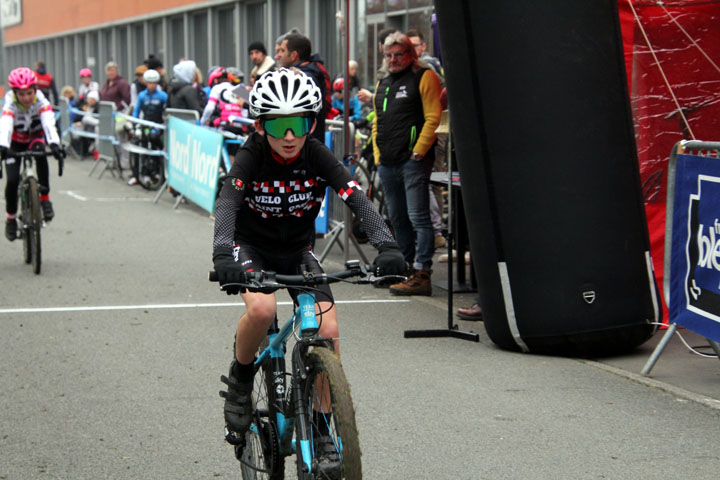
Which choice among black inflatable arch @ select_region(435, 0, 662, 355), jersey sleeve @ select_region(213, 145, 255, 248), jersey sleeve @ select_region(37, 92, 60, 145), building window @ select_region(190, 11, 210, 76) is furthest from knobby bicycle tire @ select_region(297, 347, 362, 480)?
building window @ select_region(190, 11, 210, 76)

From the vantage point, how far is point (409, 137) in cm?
963

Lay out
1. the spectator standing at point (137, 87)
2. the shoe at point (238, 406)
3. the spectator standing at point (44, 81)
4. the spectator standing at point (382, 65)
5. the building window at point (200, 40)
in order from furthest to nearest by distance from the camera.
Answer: the building window at point (200, 40) < the spectator standing at point (44, 81) < the spectator standing at point (137, 87) < the spectator standing at point (382, 65) < the shoe at point (238, 406)

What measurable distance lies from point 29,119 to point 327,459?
8.52 m

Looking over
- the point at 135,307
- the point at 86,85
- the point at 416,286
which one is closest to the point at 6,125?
the point at 135,307

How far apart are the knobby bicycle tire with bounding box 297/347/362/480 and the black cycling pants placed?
8.05 metres

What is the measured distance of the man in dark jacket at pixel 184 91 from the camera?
18.8 m

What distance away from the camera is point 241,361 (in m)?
4.61

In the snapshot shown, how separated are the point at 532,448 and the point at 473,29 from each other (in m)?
2.89

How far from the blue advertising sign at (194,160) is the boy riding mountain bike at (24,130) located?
149 inches

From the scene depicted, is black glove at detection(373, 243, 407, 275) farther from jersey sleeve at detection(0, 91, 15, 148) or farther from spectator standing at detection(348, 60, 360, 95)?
spectator standing at detection(348, 60, 360, 95)

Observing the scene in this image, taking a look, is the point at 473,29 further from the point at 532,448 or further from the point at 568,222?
the point at 532,448

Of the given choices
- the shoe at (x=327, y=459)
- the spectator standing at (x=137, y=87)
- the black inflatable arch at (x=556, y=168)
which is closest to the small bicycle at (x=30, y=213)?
the black inflatable arch at (x=556, y=168)

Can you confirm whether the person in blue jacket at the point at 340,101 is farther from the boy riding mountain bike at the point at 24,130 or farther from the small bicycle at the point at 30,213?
the small bicycle at the point at 30,213

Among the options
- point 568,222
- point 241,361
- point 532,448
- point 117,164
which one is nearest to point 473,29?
point 568,222
